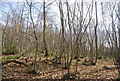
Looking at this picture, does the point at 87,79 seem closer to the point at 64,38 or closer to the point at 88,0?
the point at 64,38

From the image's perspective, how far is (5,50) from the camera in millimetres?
5133

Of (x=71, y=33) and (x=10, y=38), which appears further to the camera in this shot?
(x=10, y=38)

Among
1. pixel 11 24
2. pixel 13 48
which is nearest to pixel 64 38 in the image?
pixel 13 48

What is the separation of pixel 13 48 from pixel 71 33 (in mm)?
3116

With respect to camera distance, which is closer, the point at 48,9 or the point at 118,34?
the point at 118,34

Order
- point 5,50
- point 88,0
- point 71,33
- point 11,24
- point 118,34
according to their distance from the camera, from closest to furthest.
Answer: point 118,34, point 71,33, point 88,0, point 5,50, point 11,24

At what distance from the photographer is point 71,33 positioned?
9.70ft

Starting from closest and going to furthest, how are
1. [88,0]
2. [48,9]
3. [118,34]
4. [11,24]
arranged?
1. [118,34]
2. [88,0]
3. [48,9]
4. [11,24]

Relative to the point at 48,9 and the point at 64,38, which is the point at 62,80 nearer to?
the point at 64,38

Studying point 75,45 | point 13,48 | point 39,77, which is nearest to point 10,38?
point 13,48

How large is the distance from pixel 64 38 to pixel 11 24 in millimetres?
3352

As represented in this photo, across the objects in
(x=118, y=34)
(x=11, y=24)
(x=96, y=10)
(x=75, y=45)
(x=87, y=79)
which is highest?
(x=96, y=10)

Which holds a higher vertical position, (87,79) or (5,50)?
(5,50)


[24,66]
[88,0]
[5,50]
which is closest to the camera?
[88,0]
